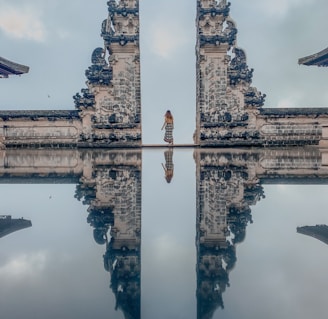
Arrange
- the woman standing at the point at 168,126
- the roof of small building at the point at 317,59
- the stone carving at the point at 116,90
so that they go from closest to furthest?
the stone carving at the point at 116,90
the roof of small building at the point at 317,59
the woman standing at the point at 168,126

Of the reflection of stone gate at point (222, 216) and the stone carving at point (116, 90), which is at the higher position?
the stone carving at point (116, 90)

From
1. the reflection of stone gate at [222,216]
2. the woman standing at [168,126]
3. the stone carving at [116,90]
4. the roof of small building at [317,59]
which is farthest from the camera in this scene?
the woman standing at [168,126]

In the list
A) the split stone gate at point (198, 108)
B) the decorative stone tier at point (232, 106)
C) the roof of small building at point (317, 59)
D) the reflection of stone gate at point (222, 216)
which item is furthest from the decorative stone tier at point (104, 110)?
the reflection of stone gate at point (222, 216)

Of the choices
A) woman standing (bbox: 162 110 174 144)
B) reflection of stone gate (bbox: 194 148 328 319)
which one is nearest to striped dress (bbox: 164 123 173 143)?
woman standing (bbox: 162 110 174 144)

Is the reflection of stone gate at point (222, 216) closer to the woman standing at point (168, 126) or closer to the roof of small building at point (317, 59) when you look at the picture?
the woman standing at point (168, 126)

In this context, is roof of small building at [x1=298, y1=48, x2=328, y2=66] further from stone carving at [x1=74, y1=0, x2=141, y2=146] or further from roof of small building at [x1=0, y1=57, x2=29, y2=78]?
roof of small building at [x1=0, y1=57, x2=29, y2=78]

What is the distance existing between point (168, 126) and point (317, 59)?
613 centimetres

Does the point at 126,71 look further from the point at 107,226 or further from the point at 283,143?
the point at 107,226

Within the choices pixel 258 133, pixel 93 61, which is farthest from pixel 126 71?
pixel 258 133

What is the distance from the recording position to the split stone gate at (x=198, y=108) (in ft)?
51.2

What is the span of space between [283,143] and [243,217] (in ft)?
41.6

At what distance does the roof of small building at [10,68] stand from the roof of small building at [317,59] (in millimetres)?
10892

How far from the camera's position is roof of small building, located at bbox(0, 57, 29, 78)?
661 inches

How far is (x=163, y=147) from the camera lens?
16828mm
